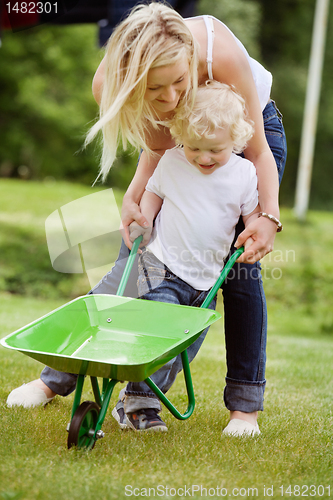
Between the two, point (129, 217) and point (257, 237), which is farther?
point (129, 217)

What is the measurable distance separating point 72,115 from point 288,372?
11.4 meters

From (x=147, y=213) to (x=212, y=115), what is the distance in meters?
0.43

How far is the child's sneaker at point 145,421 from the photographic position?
186cm

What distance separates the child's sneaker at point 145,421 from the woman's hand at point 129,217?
59 cm

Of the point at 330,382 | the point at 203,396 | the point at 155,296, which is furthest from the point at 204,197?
the point at 330,382

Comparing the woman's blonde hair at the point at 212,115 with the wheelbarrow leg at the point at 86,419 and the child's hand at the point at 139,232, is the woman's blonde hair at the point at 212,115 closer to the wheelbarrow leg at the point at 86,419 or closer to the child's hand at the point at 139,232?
the child's hand at the point at 139,232

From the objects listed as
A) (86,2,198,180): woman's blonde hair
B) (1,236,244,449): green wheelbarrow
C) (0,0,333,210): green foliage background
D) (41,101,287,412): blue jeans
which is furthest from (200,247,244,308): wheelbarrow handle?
(0,0,333,210): green foliage background

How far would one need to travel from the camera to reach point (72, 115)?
1340 cm

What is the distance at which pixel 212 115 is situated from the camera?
5.56 ft

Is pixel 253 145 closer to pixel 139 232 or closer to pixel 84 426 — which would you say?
pixel 139 232

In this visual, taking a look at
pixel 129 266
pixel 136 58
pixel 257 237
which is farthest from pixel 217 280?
pixel 136 58

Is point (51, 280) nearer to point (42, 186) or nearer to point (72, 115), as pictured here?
point (42, 186)

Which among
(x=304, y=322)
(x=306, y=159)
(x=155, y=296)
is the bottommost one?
(x=304, y=322)

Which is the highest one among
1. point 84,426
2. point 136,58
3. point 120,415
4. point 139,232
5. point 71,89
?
point 136,58
